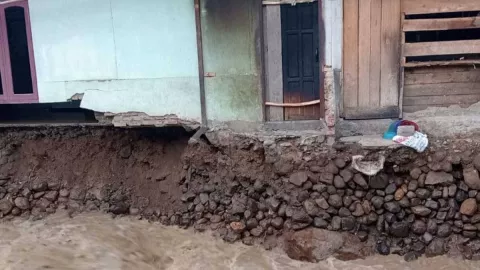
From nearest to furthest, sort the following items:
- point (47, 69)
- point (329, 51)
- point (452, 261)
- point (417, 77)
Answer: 1. point (452, 261)
2. point (329, 51)
3. point (417, 77)
4. point (47, 69)

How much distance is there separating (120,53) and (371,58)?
13.1ft

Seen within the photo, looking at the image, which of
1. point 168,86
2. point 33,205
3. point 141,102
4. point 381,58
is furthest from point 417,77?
point 33,205

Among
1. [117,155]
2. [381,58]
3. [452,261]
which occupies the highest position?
[381,58]

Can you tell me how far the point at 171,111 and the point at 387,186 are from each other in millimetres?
3557

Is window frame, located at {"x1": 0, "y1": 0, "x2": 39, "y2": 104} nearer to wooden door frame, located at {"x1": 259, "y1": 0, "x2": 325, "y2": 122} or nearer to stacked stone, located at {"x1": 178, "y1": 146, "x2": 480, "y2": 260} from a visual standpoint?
wooden door frame, located at {"x1": 259, "y1": 0, "x2": 325, "y2": 122}

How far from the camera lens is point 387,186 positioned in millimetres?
6297

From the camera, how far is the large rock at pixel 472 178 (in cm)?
596

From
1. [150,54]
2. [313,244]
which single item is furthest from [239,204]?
[150,54]

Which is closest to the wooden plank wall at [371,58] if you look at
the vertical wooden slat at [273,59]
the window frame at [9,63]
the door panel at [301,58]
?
the door panel at [301,58]

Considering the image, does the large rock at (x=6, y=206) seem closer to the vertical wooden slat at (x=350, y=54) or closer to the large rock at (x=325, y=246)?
the large rock at (x=325, y=246)

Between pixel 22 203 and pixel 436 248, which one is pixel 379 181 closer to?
pixel 436 248

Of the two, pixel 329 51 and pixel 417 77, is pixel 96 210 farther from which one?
pixel 417 77

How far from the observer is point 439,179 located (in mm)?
6074

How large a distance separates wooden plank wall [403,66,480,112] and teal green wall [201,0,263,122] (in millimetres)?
2447
